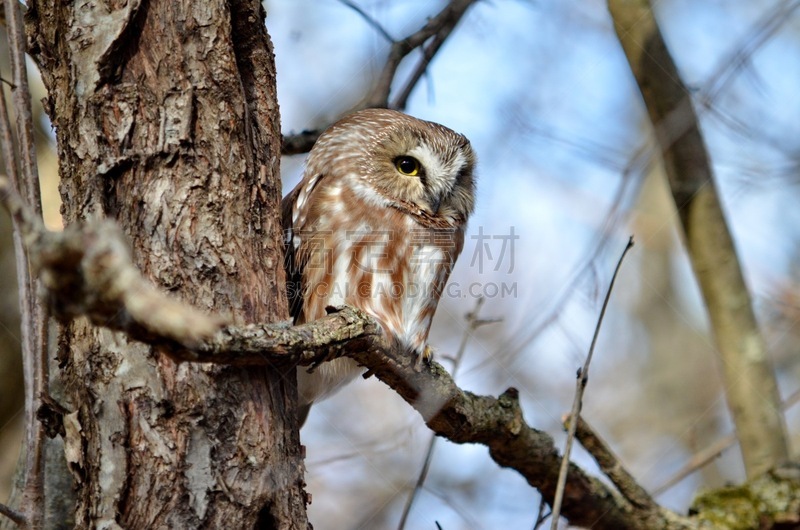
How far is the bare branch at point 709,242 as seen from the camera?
13.5 feet

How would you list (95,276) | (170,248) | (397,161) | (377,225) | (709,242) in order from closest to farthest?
(95,276)
(170,248)
(377,225)
(397,161)
(709,242)

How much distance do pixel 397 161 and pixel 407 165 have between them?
0.20ft

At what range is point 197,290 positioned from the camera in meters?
2.28

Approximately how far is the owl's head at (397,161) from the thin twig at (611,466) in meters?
1.37

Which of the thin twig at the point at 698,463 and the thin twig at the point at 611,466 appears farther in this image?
the thin twig at the point at 698,463

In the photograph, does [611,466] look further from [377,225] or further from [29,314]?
[29,314]

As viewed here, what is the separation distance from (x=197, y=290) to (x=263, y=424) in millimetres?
434

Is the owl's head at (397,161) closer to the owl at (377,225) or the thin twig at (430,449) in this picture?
the owl at (377,225)

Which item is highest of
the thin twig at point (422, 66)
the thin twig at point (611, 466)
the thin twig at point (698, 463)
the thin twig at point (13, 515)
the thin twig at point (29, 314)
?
the thin twig at point (422, 66)

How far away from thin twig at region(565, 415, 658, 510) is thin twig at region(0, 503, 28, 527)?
2.03 meters

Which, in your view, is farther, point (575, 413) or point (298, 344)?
point (575, 413)

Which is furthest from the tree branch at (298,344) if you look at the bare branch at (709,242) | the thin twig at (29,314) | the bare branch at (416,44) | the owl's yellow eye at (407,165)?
the bare branch at (416,44)

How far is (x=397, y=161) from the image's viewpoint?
411 cm

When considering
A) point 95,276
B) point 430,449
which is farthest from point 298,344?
point 430,449
